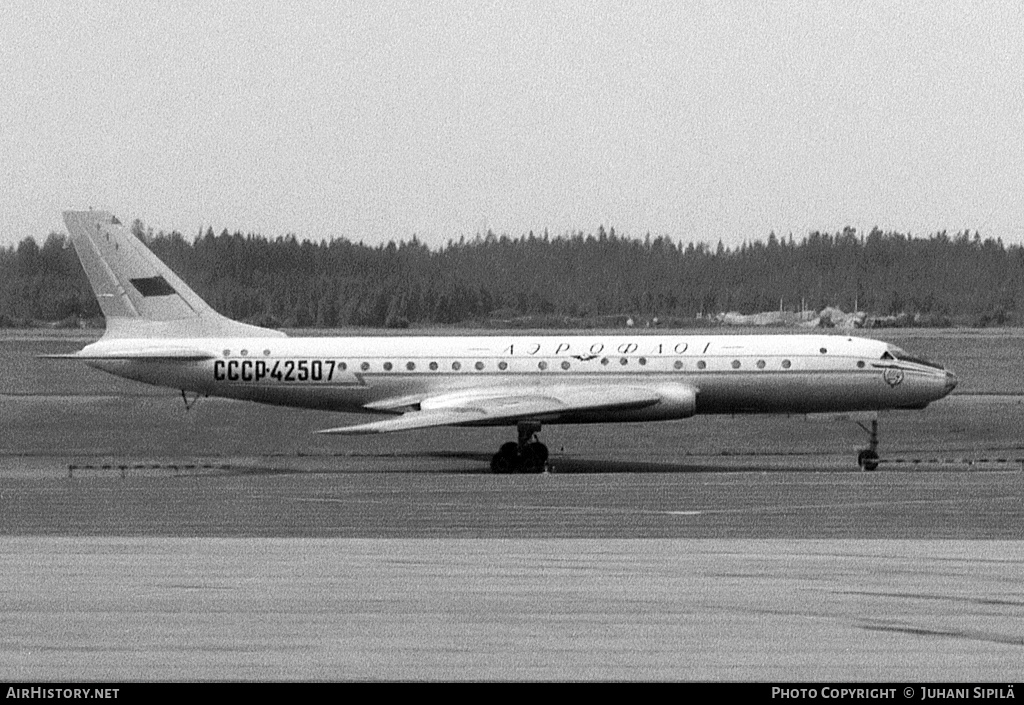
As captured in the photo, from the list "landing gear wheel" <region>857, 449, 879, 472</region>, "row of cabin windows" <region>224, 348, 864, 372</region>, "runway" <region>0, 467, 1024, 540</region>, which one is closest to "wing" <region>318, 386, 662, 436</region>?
"row of cabin windows" <region>224, 348, 864, 372</region>

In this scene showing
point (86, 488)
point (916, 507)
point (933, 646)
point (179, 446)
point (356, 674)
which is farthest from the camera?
point (179, 446)

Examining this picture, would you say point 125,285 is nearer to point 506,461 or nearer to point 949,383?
point 506,461

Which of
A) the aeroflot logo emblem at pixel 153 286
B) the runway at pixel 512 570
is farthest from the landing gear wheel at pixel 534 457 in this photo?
the aeroflot logo emblem at pixel 153 286

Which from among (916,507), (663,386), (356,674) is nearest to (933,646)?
(356,674)

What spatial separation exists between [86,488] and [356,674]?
20500 mm

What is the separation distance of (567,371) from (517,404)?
1.72 meters

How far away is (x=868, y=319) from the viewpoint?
88250 millimetres

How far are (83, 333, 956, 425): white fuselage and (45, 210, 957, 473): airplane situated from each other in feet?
0.11

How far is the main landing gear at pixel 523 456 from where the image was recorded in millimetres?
40594

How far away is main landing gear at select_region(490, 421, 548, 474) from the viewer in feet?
133

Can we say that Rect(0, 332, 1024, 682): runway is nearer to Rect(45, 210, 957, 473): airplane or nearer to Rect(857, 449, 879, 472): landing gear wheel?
Rect(857, 449, 879, 472): landing gear wheel

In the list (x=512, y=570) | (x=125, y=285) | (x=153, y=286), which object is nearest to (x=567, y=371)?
(x=153, y=286)

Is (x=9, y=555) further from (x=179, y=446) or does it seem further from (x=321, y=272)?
(x=321, y=272)

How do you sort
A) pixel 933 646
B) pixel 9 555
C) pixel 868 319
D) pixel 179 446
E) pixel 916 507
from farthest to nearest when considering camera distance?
pixel 868 319, pixel 179 446, pixel 916 507, pixel 9 555, pixel 933 646
